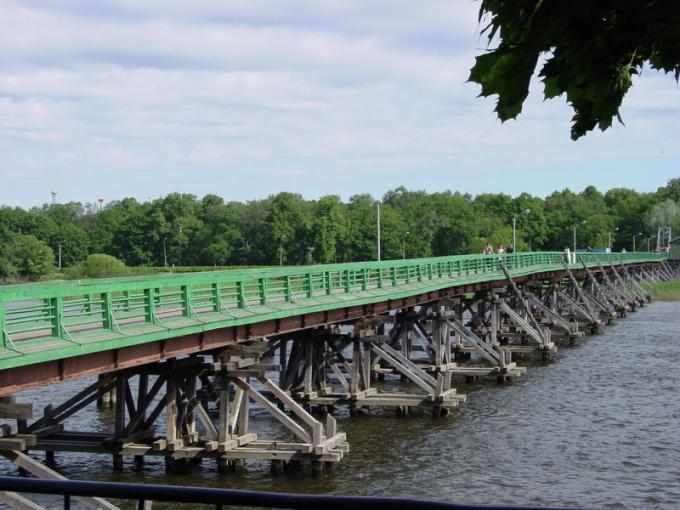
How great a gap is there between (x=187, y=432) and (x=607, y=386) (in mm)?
19211

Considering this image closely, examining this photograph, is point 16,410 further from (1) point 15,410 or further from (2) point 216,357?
(2) point 216,357

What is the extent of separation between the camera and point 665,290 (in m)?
98.2

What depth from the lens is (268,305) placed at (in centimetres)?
2408

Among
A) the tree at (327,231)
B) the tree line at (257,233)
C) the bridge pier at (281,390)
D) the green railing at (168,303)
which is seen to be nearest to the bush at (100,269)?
the tree line at (257,233)

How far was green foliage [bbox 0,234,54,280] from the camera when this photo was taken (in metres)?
115

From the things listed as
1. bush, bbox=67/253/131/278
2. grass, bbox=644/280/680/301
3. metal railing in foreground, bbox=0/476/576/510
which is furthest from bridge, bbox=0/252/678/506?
grass, bbox=644/280/680/301

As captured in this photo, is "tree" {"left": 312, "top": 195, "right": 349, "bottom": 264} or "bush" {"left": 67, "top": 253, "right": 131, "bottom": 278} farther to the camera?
"tree" {"left": 312, "top": 195, "right": 349, "bottom": 264}

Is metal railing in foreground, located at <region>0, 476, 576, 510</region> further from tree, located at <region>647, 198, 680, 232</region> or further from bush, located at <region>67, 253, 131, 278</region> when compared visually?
tree, located at <region>647, 198, 680, 232</region>

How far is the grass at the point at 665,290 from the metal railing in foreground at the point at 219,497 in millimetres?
92348

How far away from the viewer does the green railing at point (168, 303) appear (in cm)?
1564

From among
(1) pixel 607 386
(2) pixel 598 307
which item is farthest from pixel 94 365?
(2) pixel 598 307

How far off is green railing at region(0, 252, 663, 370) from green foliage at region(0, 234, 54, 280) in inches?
3360

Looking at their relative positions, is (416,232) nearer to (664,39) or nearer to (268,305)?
(268,305)

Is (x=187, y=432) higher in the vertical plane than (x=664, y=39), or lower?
lower
